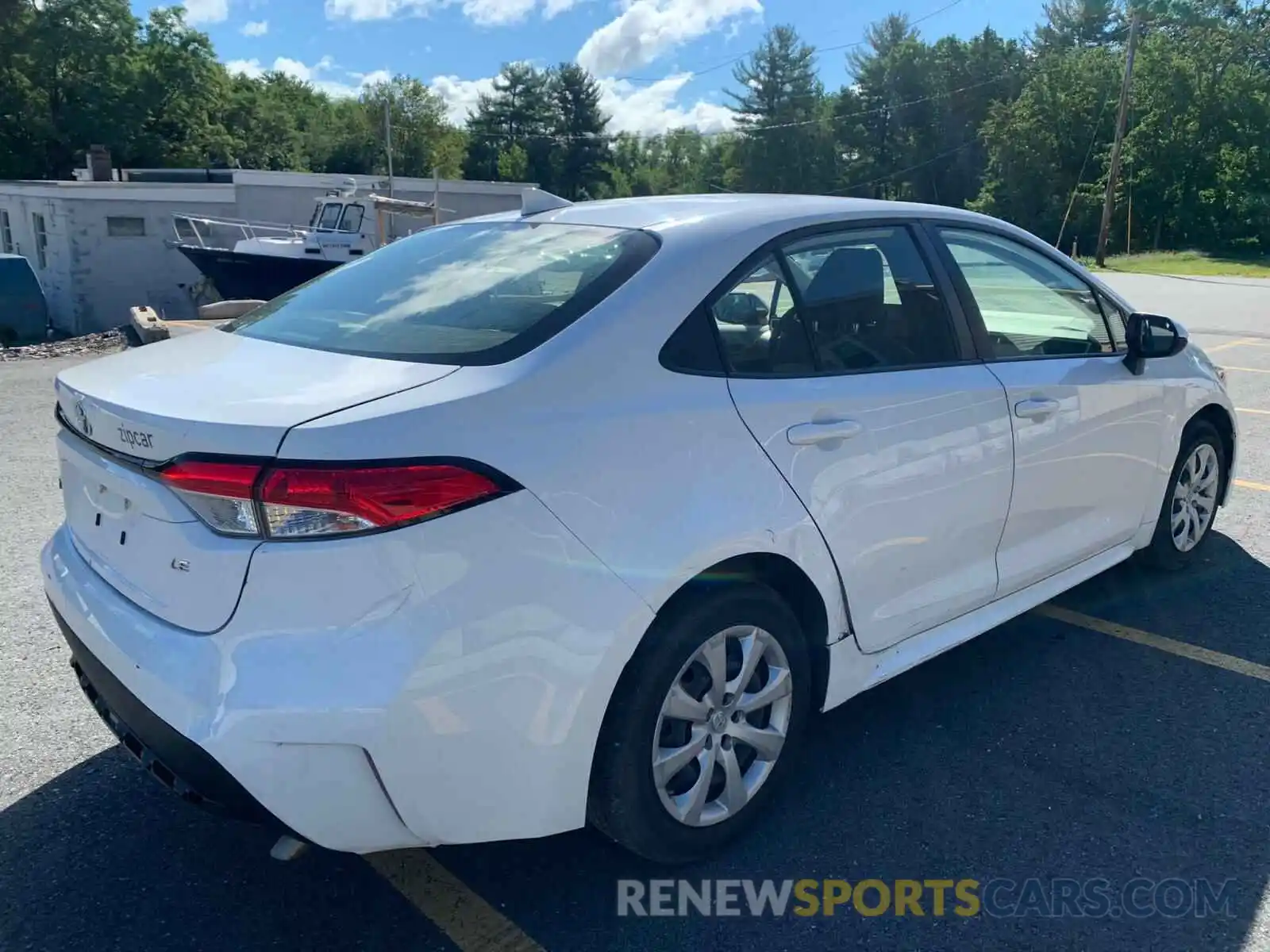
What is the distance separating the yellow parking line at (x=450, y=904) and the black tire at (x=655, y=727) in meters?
0.33

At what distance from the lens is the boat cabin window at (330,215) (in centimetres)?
2164

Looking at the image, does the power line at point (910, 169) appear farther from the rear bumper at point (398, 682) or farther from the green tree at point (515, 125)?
the rear bumper at point (398, 682)

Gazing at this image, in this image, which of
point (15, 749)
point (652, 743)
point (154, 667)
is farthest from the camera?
point (15, 749)

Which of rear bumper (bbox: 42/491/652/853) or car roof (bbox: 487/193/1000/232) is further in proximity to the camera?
car roof (bbox: 487/193/1000/232)

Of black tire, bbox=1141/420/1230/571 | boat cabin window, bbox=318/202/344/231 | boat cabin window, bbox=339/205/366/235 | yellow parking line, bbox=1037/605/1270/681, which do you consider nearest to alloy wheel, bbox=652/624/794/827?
yellow parking line, bbox=1037/605/1270/681

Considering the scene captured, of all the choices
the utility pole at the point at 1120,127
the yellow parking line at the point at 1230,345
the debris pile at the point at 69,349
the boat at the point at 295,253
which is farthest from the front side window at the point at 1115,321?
the utility pole at the point at 1120,127

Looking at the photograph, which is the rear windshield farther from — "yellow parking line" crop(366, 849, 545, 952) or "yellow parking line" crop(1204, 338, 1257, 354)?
"yellow parking line" crop(1204, 338, 1257, 354)

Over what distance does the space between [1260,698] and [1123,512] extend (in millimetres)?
841

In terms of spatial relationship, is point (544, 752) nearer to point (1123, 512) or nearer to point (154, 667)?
point (154, 667)

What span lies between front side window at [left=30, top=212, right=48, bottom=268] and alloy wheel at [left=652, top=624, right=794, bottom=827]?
27.6 meters

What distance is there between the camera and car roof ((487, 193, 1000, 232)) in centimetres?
292

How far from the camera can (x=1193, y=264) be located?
114 feet

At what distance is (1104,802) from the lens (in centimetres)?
297

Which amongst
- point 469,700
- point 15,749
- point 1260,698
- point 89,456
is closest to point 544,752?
point 469,700
